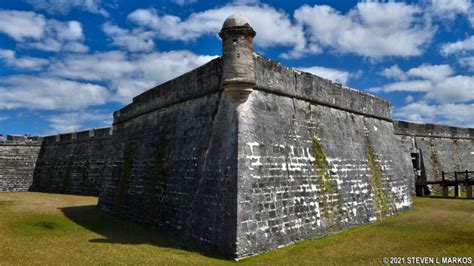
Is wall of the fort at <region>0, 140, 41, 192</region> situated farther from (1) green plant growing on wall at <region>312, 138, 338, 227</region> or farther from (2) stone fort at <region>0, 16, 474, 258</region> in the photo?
(1) green plant growing on wall at <region>312, 138, 338, 227</region>

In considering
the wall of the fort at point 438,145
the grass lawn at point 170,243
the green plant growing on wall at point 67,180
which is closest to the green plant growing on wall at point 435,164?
the wall of the fort at point 438,145

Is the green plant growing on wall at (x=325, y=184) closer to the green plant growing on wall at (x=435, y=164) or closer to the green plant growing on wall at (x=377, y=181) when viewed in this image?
the green plant growing on wall at (x=377, y=181)

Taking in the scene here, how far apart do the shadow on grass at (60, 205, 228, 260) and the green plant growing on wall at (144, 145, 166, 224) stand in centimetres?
50

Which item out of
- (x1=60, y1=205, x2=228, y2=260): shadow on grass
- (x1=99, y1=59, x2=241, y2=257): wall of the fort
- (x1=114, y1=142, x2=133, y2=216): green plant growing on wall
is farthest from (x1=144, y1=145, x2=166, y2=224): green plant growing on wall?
(x1=114, y1=142, x2=133, y2=216): green plant growing on wall

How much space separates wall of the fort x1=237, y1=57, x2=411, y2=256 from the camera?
8102 millimetres

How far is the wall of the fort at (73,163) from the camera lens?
74.0 ft

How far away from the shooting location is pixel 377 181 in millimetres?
13508

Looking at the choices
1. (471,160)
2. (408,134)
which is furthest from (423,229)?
(471,160)

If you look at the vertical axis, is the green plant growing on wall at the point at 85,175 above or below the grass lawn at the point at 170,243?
above

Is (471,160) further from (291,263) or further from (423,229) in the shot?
(291,263)

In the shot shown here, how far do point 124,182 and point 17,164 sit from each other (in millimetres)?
16004

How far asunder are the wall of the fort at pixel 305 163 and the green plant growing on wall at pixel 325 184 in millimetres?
31

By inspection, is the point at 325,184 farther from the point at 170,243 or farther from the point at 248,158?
the point at 170,243

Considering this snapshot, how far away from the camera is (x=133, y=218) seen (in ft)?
39.8
